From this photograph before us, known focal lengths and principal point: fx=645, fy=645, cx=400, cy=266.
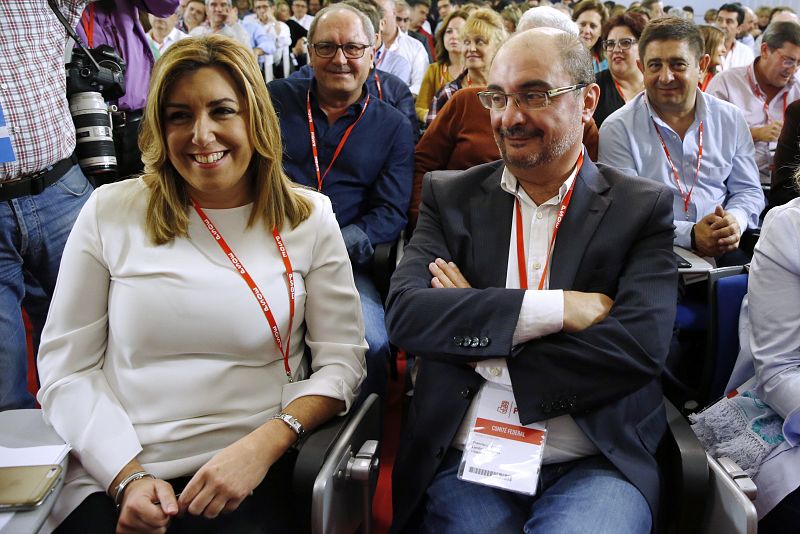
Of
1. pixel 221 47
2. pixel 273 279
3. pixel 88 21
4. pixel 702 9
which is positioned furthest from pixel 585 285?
pixel 702 9

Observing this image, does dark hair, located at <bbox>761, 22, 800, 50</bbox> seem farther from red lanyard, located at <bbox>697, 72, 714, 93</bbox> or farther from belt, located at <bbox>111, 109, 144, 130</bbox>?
belt, located at <bbox>111, 109, 144, 130</bbox>

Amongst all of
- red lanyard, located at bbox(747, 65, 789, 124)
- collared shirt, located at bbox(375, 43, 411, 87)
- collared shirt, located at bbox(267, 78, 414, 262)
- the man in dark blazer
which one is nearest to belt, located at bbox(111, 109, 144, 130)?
collared shirt, located at bbox(267, 78, 414, 262)

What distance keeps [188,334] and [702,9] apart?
572 inches

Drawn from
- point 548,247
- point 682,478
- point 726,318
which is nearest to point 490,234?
point 548,247

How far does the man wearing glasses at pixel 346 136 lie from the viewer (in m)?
2.65

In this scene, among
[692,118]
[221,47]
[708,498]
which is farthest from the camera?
[692,118]

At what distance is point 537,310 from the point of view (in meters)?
1.39

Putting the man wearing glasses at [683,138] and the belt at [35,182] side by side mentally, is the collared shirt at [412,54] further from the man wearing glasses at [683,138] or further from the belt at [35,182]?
the belt at [35,182]

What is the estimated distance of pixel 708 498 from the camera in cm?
137

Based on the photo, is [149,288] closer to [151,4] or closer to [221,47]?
[221,47]

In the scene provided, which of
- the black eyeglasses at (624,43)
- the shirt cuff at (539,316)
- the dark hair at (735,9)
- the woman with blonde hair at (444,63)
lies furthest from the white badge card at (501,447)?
the dark hair at (735,9)

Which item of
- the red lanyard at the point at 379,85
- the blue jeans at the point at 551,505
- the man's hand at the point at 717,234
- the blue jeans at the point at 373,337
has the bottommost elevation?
the blue jeans at the point at 373,337

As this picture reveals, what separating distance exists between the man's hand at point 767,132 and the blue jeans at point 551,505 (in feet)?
9.52

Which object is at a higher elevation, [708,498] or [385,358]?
[708,498]
